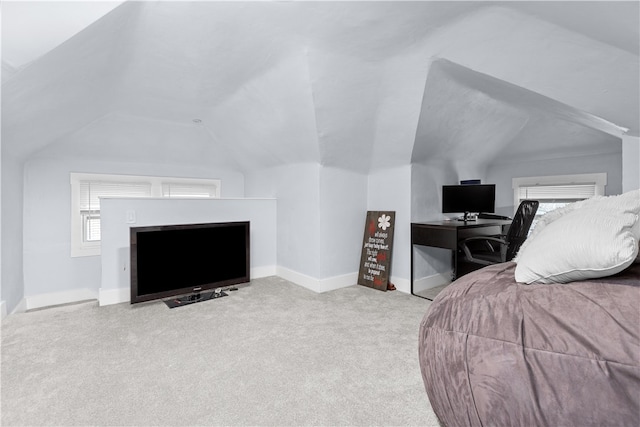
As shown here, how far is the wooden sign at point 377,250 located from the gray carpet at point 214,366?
0.68 m

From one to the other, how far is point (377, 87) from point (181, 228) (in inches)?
99.2

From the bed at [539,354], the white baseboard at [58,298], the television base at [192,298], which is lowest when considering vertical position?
the white baseboard at [58,298]

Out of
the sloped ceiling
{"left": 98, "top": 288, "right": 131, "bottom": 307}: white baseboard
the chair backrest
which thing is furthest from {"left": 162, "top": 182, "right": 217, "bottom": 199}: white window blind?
the chair backrest

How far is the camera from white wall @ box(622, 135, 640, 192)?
2328mm

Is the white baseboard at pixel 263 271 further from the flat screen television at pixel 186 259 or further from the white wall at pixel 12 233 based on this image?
the white wall at pixel 12 233

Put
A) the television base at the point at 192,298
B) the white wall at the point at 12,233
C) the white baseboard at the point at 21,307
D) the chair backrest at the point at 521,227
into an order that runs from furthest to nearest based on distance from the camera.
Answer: the white baseboard at the point at 21,307 → the television base at the point at 192,298 → the white wall at the point at 12,233 → the chair backrest at the point at 521,227

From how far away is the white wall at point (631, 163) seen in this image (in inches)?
91.7

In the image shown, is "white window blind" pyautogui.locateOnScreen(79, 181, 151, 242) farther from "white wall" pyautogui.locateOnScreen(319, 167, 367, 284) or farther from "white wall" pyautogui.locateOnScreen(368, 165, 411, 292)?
"white wall" pyautogui.locateOnScreen(368, 165, 411, 292)

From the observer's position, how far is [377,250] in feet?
12.7

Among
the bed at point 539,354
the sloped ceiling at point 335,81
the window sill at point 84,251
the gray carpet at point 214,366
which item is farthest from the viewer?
the window sill at point 84,251

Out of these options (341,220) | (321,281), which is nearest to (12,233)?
(321,281)

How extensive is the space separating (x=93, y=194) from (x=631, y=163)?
5.79m

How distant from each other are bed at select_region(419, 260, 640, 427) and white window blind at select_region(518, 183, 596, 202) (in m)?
4.05

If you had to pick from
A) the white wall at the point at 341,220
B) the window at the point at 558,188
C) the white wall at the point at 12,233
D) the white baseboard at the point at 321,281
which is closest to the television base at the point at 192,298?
the white baseboard at the point at 321,281
